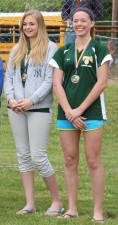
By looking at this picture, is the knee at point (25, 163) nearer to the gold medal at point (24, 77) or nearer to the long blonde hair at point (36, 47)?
the gold medal at point (24, 77)

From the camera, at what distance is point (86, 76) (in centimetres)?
661

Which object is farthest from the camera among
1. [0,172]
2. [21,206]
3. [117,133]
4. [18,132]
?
[117,133]

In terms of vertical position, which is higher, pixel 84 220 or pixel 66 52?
pixel 66 52

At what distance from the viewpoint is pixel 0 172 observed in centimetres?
971

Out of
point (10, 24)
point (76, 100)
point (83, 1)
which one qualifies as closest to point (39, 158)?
point (76, 100)

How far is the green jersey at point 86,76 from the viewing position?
6.60 meters

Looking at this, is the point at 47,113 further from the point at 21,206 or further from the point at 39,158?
the point at 21,206

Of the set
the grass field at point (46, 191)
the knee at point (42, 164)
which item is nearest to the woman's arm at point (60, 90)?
the knee at point (42, 164)

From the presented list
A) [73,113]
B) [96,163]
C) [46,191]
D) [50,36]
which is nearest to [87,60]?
[73,113]

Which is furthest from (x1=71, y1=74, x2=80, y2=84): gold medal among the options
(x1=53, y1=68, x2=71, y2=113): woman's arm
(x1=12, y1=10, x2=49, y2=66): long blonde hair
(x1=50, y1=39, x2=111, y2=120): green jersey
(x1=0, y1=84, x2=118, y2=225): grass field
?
(x1=0, y1=84, x2=118, y2=225): grass field

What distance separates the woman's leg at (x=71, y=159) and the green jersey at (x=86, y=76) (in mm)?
281

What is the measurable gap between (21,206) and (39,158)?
0.86m

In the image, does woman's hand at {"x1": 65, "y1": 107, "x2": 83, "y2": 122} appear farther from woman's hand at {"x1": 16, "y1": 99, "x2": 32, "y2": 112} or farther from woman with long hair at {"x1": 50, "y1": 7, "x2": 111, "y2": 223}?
woman's hand at {"x1": 16, "y1": 99, "x2": 32, "y2": 112}

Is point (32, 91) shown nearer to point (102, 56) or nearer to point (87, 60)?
point (87, 60)
